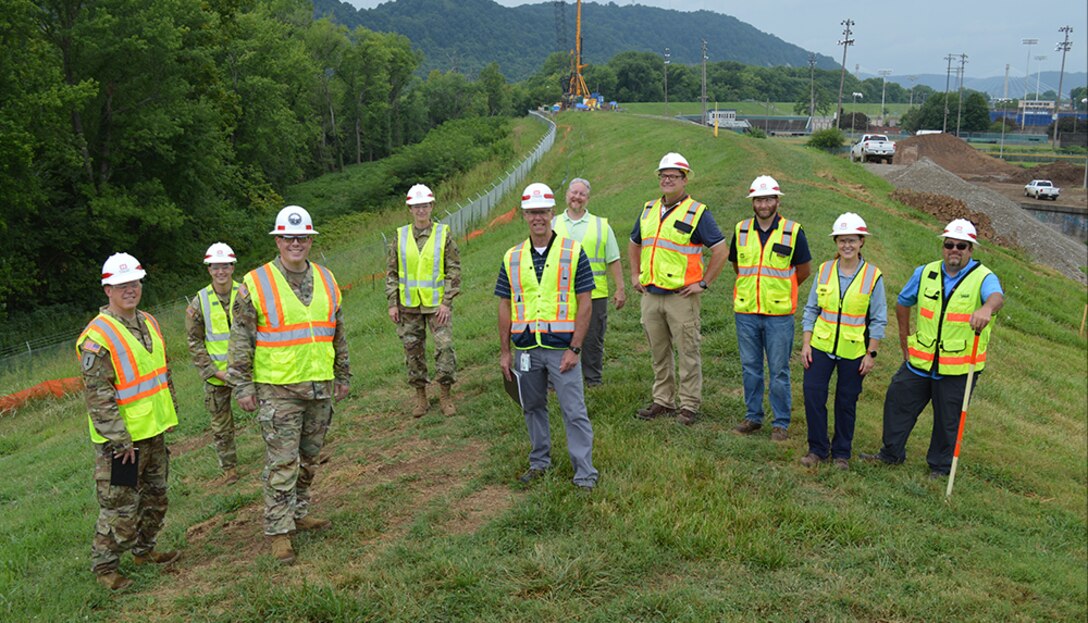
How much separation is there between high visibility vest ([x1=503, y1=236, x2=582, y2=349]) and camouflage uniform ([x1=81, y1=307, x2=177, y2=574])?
279cm

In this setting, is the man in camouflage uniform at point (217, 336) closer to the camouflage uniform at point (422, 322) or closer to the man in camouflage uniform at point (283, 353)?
the camouflage uniform at point (422, 322)

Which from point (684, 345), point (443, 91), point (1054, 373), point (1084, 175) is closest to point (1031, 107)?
point (1084, 175)

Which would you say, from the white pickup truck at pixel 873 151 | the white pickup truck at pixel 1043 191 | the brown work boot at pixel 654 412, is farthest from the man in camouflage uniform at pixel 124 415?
the white pickup truck at pixel 1043 191

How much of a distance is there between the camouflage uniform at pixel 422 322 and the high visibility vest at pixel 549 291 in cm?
216

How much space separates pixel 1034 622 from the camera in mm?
4875

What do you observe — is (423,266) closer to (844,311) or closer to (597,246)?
(597,246)

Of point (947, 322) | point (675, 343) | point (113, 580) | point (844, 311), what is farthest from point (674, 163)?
point (113, 580)

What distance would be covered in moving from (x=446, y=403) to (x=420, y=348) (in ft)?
2.09

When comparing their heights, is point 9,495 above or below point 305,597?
below

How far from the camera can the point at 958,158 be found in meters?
73.0

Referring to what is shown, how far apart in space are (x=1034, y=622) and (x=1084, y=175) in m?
75.3

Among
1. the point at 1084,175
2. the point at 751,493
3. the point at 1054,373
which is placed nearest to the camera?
the point at 751,493

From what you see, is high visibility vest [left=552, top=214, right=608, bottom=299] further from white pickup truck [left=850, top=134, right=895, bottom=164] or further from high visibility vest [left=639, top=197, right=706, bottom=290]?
white pickup truck [left=850, top=134, right=895, bottom=164]

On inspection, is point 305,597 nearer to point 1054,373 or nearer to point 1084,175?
point 1054,373
